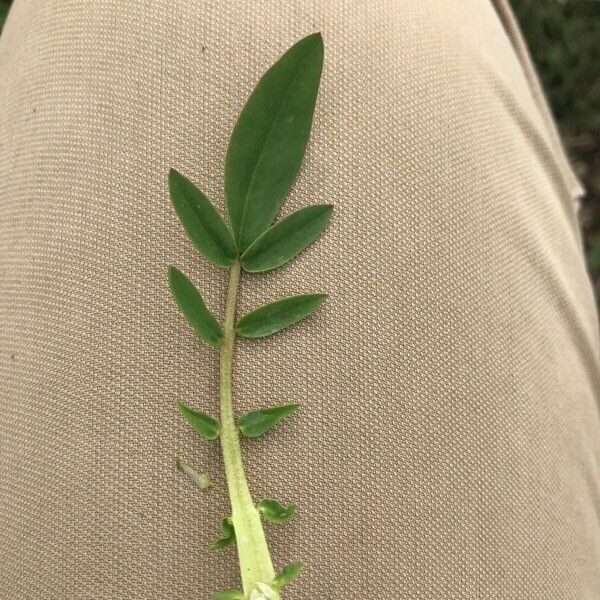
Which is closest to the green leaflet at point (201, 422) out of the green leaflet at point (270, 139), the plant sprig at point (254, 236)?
the plant sprig at point (254, 236)

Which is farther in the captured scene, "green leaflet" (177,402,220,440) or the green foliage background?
the green foliage background

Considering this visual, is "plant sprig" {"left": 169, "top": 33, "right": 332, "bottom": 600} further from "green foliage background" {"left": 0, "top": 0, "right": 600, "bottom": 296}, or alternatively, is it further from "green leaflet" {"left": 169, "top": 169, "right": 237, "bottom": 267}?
"green foliage background" {"left": 0, "top": 0, "right": 600, "bottom": 296}

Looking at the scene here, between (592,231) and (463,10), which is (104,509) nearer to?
(463,10)

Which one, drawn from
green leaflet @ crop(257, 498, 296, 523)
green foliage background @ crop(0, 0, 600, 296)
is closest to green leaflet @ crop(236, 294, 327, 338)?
green leaflet @ crop(257, 498, 296, 523)

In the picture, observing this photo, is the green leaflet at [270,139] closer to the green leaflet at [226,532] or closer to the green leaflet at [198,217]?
the green leaflet at [198,217]

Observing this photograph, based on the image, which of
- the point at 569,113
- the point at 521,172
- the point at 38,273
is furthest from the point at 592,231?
the point at 38,273

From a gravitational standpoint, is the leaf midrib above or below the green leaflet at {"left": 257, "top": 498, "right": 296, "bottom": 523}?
above
